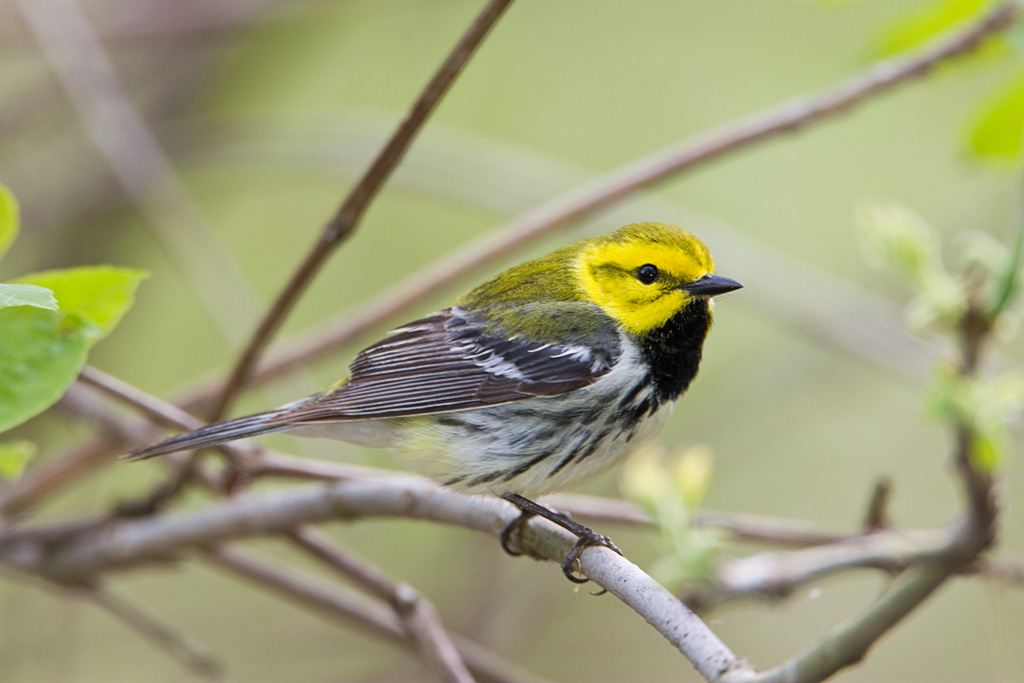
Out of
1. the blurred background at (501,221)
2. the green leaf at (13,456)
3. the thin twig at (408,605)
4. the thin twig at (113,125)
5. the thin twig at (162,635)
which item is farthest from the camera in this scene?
the blurred background at (501,221)

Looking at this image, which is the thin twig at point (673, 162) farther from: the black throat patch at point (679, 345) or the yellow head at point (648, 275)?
the black throat patch at point (679, 345)

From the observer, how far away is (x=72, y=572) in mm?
2492

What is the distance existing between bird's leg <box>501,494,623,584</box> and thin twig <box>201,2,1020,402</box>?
0.70m

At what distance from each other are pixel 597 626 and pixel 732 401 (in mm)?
1208

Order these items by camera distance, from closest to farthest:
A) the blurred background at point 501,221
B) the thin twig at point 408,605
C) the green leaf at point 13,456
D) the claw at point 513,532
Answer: the green leaf at point 13,456 → the thin twig at point 408,605 → the claw at point 513,532 → the blurred background at point 501,221

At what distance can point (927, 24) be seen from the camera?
2.28 metres

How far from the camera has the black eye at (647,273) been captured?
7.83 feet

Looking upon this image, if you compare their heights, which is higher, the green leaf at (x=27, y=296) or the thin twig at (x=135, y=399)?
the thin twig at (x=135, y=399)

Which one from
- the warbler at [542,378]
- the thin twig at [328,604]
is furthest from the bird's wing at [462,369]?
the thin twig at [328,604]

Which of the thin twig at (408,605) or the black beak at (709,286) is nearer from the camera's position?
the thin twig at (408,605)

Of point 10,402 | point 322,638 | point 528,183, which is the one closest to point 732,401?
point 528,183

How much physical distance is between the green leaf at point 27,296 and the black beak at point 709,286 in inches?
57.0

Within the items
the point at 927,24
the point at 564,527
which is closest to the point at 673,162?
the point at 927,24

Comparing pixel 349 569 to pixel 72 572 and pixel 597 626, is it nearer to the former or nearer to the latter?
pixel 72 572
